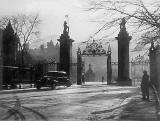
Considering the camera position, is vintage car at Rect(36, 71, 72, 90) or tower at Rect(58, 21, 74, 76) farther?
tower at Rect(58, 21, 74, 76)

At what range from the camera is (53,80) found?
40125 mm

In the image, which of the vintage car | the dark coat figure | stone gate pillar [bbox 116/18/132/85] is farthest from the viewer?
stone gate pillar [bbox 116/18/132/85]

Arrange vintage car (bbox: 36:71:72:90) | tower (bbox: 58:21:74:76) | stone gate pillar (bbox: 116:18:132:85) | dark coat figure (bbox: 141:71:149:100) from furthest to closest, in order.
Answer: tower (bbox: 58:21:74:76) < stone gate pillar (bbox: 116:18:132:85) < vintage car (bbox: 36:71:72:90) < dark coat figure (bbox: 141:71:149:100)

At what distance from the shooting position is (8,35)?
→ 65500 mm

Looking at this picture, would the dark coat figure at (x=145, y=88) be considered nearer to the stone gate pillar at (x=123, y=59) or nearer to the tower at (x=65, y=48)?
the stone gate pillar at (x=123, y=59)

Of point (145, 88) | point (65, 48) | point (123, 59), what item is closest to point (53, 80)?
point (65, 48)

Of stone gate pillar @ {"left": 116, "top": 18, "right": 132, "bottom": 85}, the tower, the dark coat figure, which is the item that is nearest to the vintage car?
the tower

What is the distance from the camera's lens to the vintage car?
3962cm

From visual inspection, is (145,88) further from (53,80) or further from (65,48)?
(65,48)

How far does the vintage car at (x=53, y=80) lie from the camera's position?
3962cm

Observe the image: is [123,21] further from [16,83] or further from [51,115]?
[16,83]

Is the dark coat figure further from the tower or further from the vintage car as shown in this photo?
the tower

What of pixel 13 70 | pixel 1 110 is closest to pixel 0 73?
pixel 13 70

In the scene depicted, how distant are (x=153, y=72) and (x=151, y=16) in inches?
708
